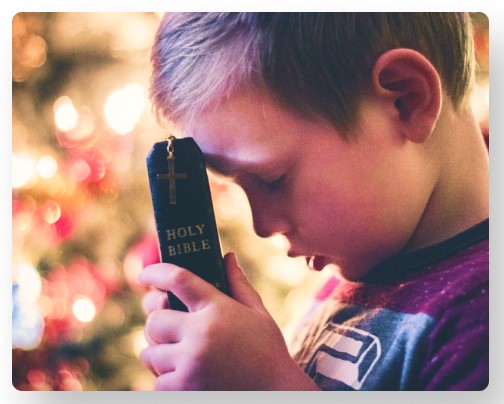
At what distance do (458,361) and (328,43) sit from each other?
527mm

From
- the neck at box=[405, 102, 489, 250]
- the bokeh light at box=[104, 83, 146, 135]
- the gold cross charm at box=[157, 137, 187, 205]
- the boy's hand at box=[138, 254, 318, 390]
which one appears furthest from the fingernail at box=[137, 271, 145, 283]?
the neck at box=[405, 102, 489, 250]

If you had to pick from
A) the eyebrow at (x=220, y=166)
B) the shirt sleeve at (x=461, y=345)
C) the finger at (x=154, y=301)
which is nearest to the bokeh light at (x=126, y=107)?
the eyebrow at (x=220, y=166)

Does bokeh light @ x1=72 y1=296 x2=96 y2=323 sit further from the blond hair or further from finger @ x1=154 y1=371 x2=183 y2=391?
the blond hair

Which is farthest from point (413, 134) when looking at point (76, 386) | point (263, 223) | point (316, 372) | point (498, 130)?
point (76, 386)

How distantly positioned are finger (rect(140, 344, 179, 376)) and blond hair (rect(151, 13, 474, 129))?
14.1 inches

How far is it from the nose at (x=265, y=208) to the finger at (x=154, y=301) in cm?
18

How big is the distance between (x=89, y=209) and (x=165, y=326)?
0.73ft

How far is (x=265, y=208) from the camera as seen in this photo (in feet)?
3.33

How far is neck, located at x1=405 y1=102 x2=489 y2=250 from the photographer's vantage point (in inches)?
39.0

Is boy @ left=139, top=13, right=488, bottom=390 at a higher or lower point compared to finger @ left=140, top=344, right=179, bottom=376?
higher

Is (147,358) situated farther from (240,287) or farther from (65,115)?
(65,115)

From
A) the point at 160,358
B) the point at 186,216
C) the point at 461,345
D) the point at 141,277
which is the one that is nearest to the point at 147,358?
the point at 160,358

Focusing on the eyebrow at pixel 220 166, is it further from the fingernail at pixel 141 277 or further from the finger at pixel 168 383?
the finger at pixel 168 383

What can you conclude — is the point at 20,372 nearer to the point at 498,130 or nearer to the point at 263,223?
the point at 263,223
